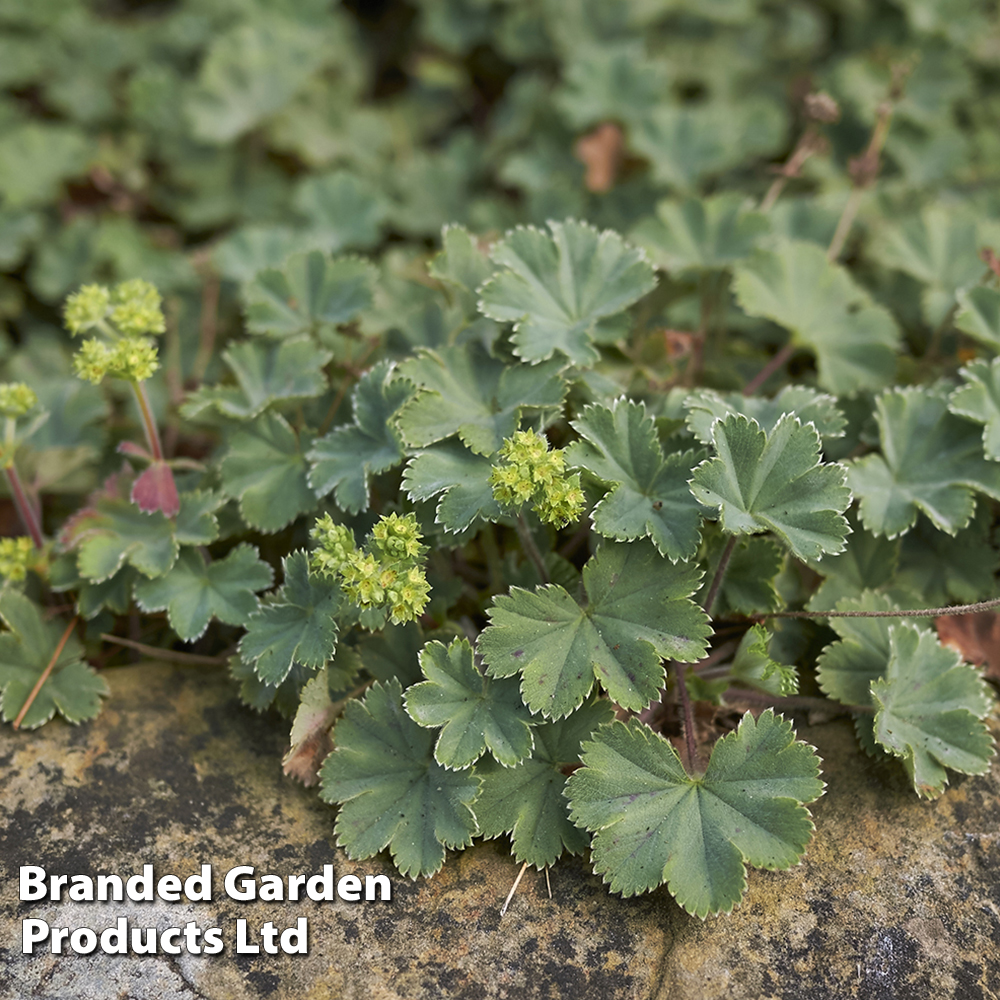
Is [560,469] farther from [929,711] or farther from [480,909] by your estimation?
[929,711]

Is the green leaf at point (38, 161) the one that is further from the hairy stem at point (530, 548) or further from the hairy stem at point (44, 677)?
the hairy stem at point (530, 548)

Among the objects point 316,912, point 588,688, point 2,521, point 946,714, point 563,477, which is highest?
point 563,477

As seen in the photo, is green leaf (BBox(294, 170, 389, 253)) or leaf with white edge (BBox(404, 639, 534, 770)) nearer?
leaf with white edge (BBox(404, 639, 534, 770))

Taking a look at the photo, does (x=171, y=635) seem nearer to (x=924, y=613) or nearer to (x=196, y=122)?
(x=924, y=613)

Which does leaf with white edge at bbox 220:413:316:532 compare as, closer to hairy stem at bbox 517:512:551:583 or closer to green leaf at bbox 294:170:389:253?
hairy stem at bbox 517:512:551:583

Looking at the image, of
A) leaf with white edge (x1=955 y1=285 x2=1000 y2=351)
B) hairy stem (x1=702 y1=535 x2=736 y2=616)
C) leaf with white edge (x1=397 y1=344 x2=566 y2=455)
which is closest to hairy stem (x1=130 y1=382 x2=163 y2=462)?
leaf with white edge (x1=397 y1=344 x2=566 y2=455)

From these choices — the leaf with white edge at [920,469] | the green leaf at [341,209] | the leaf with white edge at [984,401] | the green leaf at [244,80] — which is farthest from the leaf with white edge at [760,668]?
the green leaf at [244,80]

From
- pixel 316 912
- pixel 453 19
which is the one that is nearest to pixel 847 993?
pixel 316 912

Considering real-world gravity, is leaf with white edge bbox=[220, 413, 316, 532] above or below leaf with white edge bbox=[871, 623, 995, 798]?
above
